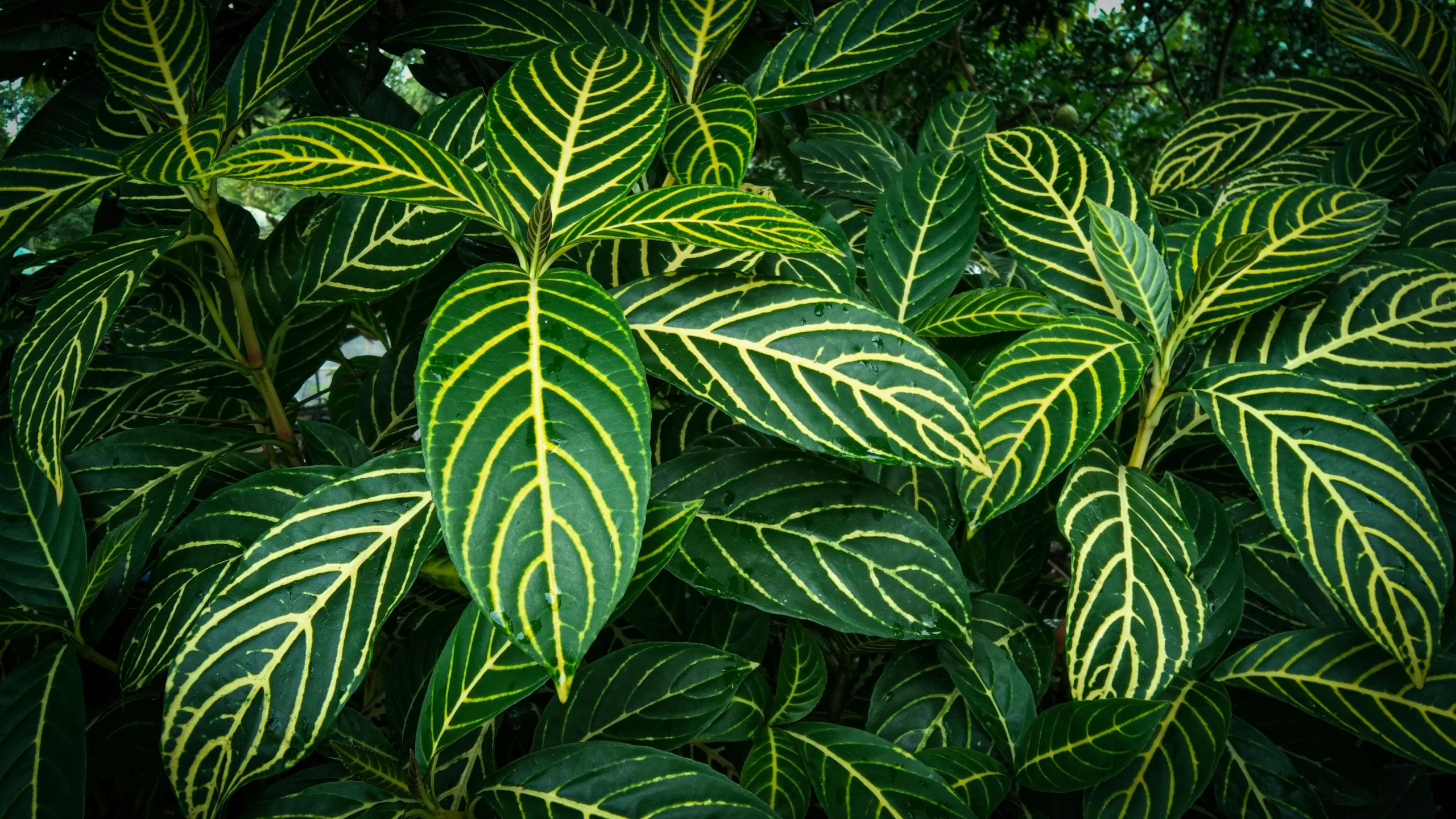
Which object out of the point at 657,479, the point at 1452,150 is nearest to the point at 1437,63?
the point at 1452,150

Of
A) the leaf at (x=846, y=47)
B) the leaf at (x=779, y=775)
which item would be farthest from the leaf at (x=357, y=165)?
the leaf at (x=779, y=775)

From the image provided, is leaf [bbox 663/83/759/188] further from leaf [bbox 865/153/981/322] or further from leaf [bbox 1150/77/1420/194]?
leaf [bbox 1150/77/1420/194]

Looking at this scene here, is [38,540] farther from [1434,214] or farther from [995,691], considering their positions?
[1434,214]

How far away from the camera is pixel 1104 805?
2.29 ft

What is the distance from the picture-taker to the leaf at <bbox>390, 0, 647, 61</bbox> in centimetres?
92

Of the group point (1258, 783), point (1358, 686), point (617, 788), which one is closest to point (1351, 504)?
point (1358, 686)

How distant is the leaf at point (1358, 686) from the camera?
67 centimetres

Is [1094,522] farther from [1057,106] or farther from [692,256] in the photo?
[1057,106]

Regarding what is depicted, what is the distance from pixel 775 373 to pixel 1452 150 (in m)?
1.10

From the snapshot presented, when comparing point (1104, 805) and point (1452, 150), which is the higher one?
point (1452, 150)

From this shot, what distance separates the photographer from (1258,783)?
75cm

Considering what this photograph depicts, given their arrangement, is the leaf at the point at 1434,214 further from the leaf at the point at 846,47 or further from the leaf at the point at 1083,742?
the leaf at the point at 1083,742

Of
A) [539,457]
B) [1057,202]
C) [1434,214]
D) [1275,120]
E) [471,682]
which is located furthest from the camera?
[1275,120]

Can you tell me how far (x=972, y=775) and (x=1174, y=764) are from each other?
0.17 metres
